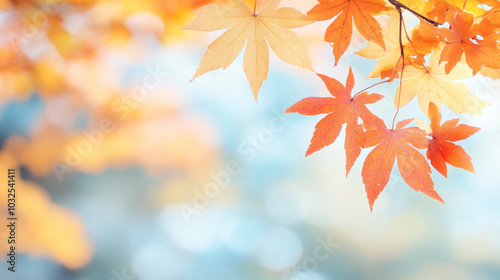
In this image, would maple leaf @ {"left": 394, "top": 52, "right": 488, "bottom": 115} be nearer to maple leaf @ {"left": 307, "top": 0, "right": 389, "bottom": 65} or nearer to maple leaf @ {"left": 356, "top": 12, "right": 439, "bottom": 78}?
maple leaf @ {"left": 356, "top": 12, "right": 439, "bottom": 78}

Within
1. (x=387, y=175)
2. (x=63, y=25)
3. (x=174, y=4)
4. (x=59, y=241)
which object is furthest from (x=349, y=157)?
(x=59, y=241)

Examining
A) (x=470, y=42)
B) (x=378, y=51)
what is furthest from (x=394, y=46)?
(x=470, y=42)

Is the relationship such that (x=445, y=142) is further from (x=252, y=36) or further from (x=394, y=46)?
(x=252, y=36)

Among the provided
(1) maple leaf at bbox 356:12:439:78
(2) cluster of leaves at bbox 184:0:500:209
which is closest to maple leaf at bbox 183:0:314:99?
(2) cluster of leaves at bbox 184:0:500:209

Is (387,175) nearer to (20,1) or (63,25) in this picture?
(63,25)

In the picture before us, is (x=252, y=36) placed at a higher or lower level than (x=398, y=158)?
higher

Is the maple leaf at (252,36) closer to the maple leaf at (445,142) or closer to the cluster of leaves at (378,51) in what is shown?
the cluster of leaves at (378,51)

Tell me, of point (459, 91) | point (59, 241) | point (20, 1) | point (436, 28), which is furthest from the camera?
point (59, 241)
